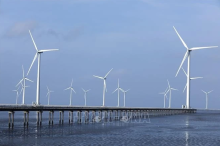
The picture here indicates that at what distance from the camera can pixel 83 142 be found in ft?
193

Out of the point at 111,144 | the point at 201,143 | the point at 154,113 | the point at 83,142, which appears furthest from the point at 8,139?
the point at 154,113

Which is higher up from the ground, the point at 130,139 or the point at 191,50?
the point at 191,50

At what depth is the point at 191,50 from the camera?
144875mm

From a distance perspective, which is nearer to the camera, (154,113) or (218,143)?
(218,143)

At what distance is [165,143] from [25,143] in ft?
58.3

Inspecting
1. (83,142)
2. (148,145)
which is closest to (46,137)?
(83,142)

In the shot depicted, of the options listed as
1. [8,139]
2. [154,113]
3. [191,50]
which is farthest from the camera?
[154,113]

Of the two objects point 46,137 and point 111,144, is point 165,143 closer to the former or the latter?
point 111,144

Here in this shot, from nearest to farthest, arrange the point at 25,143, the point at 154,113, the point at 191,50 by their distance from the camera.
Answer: the point at 25,143 → the point at 191,50 → the point at 154,113

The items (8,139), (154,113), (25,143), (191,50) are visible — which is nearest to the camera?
(25,143)

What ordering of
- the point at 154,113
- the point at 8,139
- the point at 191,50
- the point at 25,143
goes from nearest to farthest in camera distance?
1. the point at 25,143
2. the point at 8,139
3. the point at 191,50
4. the point at 154,113

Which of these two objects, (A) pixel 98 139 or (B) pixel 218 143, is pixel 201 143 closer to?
(B) pixel 218 143

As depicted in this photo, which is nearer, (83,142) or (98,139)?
(83,142)

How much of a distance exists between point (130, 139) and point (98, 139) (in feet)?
14.9
